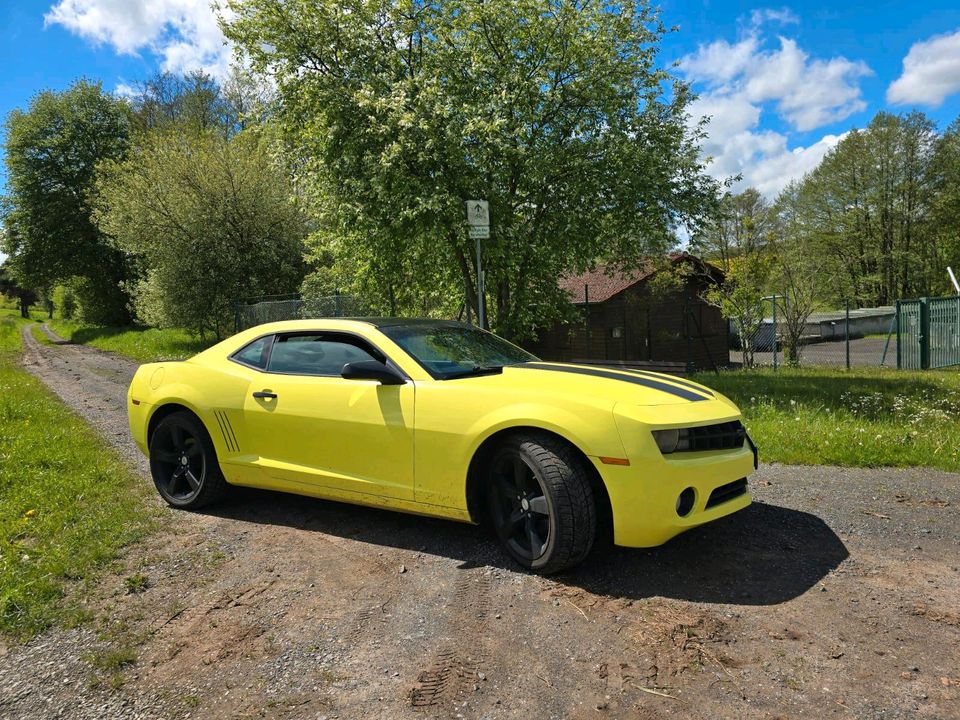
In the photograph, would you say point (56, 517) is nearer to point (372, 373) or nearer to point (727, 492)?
point (372, 373)

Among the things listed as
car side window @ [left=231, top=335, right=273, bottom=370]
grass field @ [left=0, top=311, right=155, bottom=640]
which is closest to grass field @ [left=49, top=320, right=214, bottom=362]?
grass field @ [left=0, top=311, right=155, bottom=640]

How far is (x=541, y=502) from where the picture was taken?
11.2 ft

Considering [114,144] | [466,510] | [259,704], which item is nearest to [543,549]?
[466,510]

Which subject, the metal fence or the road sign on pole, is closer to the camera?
the road sign on pole

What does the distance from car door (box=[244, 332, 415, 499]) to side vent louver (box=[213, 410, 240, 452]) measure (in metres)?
0.19

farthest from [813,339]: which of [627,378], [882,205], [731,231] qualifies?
[627,378]

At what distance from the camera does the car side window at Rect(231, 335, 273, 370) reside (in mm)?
4715

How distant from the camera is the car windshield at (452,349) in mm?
4090

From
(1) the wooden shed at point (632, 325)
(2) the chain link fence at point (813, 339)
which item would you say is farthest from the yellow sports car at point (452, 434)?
(2) the chain link fence at point (813, 339)

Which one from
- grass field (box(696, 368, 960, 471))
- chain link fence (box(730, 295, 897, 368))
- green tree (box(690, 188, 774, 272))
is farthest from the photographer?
chain link fence (box(730, 295, 897, 368))

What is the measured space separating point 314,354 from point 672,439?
2.50 meters

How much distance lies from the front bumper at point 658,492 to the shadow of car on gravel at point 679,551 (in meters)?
0.30

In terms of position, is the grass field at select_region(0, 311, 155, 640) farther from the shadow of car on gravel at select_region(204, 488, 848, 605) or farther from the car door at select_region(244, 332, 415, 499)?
the car door at select_region(244, 332, 415, 499)

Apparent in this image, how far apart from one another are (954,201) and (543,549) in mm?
42791
